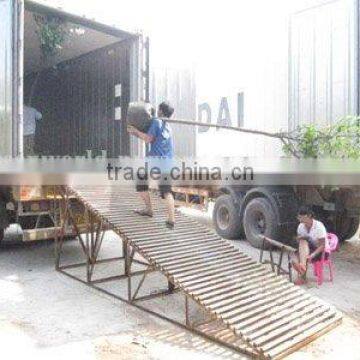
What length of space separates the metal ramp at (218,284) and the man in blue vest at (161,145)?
0.67ft

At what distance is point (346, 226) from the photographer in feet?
25.5

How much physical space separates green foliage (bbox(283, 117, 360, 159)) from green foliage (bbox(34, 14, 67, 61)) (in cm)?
376

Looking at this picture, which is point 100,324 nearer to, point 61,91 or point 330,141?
point 330,141

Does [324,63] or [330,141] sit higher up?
[324,63]

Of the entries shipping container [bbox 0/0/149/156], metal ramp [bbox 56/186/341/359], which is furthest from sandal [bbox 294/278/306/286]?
shipping container [bbox 0/0/149/156]

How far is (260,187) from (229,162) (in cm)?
83

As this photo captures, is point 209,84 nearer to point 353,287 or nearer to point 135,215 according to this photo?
point 135,215

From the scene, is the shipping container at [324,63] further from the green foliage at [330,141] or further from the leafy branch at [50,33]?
the leafy branch at [50,33]

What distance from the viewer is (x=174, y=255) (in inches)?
186

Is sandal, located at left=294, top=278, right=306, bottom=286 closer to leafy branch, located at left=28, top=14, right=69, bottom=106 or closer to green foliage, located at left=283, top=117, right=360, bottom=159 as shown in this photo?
green foliage, located at left=283, top=117, right=360, bottom=159

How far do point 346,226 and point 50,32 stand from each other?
219 inches

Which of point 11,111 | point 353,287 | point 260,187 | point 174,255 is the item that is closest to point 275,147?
point 260,187

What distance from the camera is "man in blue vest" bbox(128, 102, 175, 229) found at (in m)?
5.26

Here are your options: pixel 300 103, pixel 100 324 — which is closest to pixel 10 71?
pixel 100 324
